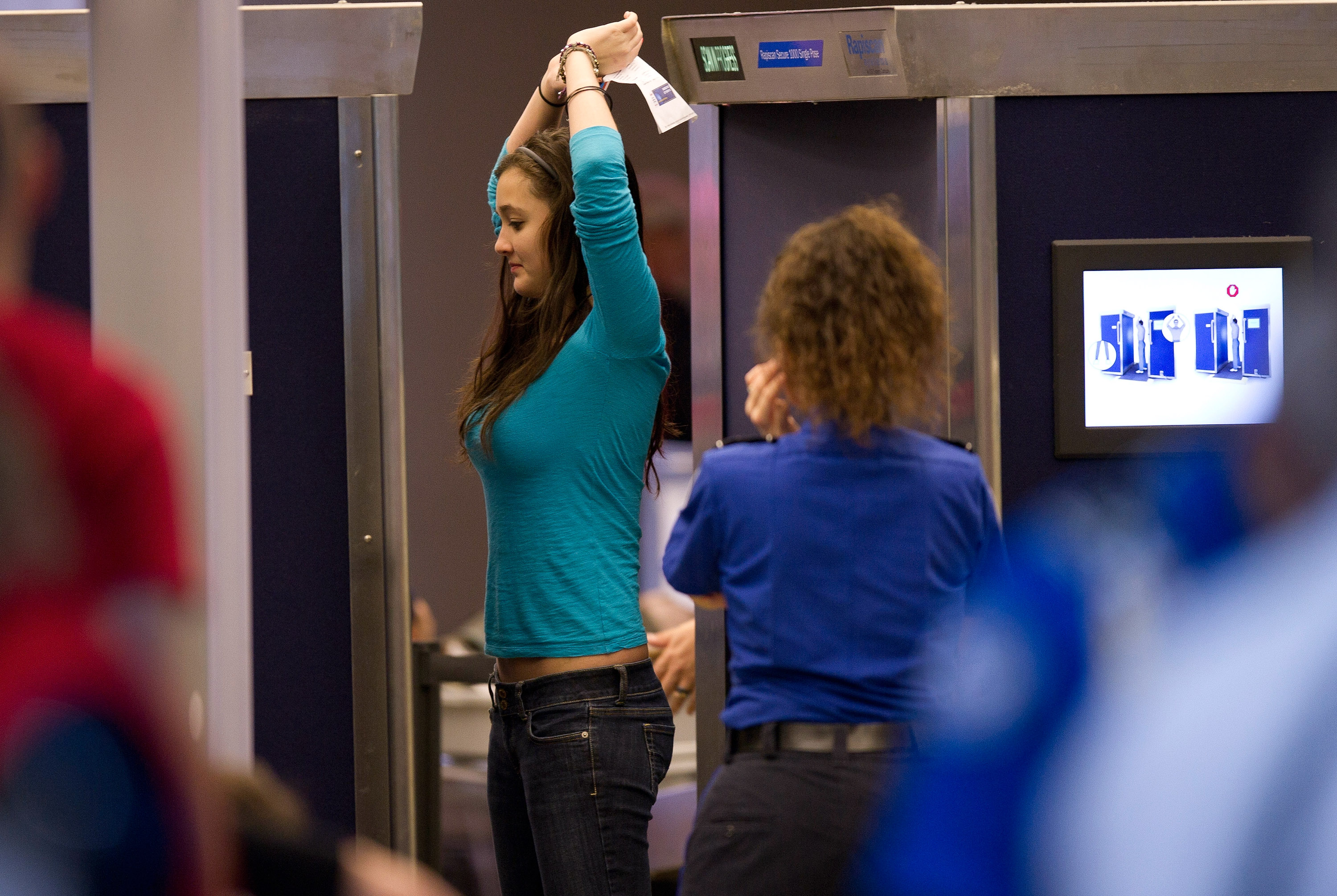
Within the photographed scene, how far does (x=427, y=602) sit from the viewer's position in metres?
5.46

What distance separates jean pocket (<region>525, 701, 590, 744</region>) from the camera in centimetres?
191

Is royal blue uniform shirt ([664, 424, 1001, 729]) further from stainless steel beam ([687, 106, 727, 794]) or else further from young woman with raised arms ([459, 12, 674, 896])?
stainless steel beam ([687, 106, 727, 794])

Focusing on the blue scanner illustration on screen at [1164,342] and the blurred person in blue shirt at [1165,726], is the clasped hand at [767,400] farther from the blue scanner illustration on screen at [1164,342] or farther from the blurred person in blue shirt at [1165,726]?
the blue scanner illustration on screen at [1164,342]

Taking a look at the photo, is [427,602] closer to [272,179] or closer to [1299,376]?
[272,179]

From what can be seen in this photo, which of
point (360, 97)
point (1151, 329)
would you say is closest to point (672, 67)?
point (360, 97)

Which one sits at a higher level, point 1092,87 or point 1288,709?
point 1092,87

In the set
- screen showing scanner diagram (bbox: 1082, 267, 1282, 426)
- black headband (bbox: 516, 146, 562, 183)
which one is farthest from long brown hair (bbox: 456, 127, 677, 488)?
screen showing scanner diagram (bbox: 1082, 267, 1282, 426)

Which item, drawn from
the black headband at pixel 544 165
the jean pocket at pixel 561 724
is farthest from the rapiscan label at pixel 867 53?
the jean pocket at pixel 561 724

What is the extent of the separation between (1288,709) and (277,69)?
2.24 metres

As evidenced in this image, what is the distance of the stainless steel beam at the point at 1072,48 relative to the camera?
8.70 ft

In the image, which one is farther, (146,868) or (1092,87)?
(1092,87)

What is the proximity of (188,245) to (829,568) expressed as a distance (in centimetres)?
83

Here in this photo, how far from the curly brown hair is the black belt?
1.13 feet

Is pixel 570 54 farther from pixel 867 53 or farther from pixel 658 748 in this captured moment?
pixel 658 748
